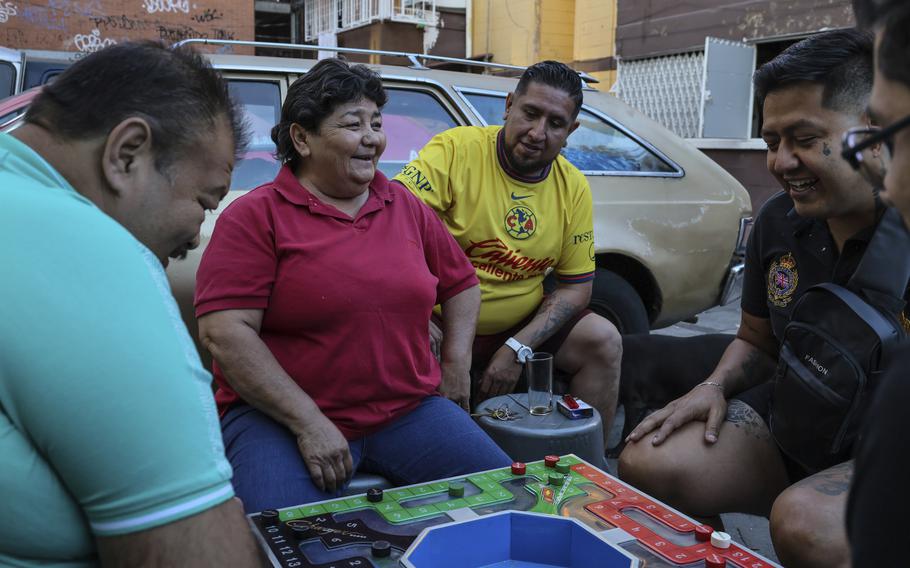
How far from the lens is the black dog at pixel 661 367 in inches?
142

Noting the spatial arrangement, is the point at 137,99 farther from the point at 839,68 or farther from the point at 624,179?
the point at 624,179

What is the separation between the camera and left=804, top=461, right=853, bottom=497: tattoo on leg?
185 centimetres

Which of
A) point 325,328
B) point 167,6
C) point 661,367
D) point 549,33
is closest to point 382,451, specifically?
point 325,328

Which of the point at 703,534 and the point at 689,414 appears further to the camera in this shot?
the point at 689,414

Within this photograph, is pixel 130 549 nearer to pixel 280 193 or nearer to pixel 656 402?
pixel 280 193

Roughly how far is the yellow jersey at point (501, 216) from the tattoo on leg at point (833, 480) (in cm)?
150

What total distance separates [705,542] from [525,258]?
1932 millimetres

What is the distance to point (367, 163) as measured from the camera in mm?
2383

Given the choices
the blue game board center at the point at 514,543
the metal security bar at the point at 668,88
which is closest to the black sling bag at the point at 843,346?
the blue game board center at the point at 514,543

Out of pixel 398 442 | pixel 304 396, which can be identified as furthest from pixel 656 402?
pixel 304 396

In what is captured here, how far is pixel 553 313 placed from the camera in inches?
128

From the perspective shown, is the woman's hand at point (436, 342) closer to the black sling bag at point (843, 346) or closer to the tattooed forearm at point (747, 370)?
the tattooed forearm at point (747, 370)

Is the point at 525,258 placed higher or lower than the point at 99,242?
lower

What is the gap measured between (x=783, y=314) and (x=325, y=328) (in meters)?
1.30
